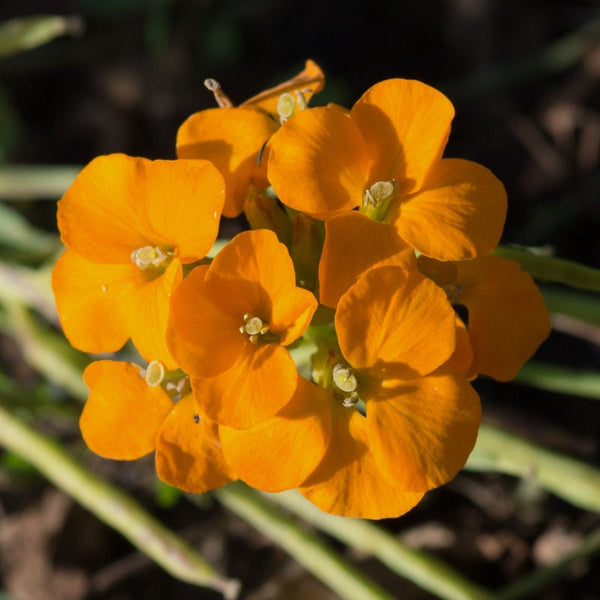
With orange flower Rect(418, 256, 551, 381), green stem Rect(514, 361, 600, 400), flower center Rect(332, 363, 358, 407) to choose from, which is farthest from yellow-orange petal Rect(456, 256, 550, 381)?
green stem Rect(514, 361, 600, 400)

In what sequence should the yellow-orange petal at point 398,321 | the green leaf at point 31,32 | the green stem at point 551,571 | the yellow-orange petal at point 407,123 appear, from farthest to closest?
the green leaf at point 31,32 < the green stem at point 551,571 < the yellow-orange petal at point 407,123 < the yellow-orange petal at point 398,321

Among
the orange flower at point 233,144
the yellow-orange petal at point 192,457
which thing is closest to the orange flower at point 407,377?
the yellow-orange petal at point 192,457

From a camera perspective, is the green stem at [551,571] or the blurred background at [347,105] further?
the blurred background at [347,105]

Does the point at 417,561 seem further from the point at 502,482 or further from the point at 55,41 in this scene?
the point at 55,41

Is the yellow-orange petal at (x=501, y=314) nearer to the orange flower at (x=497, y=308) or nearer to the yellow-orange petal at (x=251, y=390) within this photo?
the orange flower at (x=497, y=308)

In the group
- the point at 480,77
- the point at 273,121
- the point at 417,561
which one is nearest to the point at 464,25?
the point at 480,77

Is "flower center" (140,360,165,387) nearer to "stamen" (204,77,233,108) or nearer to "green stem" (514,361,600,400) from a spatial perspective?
"stamen" (204,77,233,108)

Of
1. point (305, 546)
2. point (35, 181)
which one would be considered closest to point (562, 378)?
point (305, 546)
